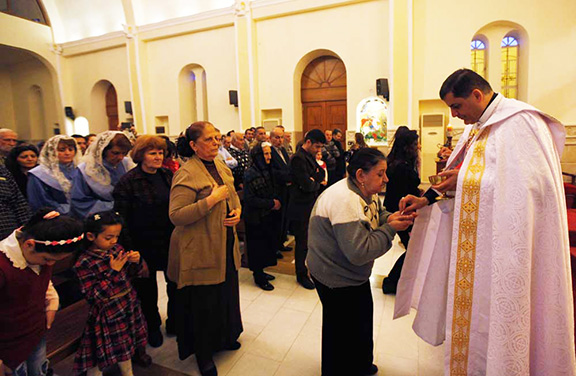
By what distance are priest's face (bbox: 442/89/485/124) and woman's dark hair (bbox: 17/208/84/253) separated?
197 cm

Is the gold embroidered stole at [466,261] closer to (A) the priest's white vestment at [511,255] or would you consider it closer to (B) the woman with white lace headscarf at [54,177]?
(A) the priest's white vestment at [511,255]

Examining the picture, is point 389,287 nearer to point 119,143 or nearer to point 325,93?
point 119,143

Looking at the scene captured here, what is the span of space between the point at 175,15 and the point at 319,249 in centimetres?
1126

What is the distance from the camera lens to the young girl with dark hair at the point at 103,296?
81.7 inches

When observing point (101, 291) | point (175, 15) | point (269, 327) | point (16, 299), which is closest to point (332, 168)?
point (269, 327)

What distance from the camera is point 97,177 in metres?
2.83

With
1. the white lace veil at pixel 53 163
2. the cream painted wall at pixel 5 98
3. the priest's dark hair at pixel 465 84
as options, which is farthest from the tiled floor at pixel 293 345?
the cream painted wall at pixel 5 98

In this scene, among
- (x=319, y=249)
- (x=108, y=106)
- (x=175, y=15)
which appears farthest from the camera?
(x=108, y=106)

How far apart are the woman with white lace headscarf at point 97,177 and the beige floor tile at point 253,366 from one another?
1550 mm

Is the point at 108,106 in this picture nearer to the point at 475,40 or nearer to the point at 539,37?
the point at 475,40

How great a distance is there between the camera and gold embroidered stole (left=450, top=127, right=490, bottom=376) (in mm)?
1703

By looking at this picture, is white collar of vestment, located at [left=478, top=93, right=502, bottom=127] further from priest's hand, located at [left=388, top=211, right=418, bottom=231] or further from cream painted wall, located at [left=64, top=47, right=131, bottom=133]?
cream painted wall, located at [left=64, top=47, right=131, bottom=133]

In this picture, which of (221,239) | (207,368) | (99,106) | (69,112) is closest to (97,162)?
(221,239)

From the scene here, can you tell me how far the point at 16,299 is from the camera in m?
1.65
